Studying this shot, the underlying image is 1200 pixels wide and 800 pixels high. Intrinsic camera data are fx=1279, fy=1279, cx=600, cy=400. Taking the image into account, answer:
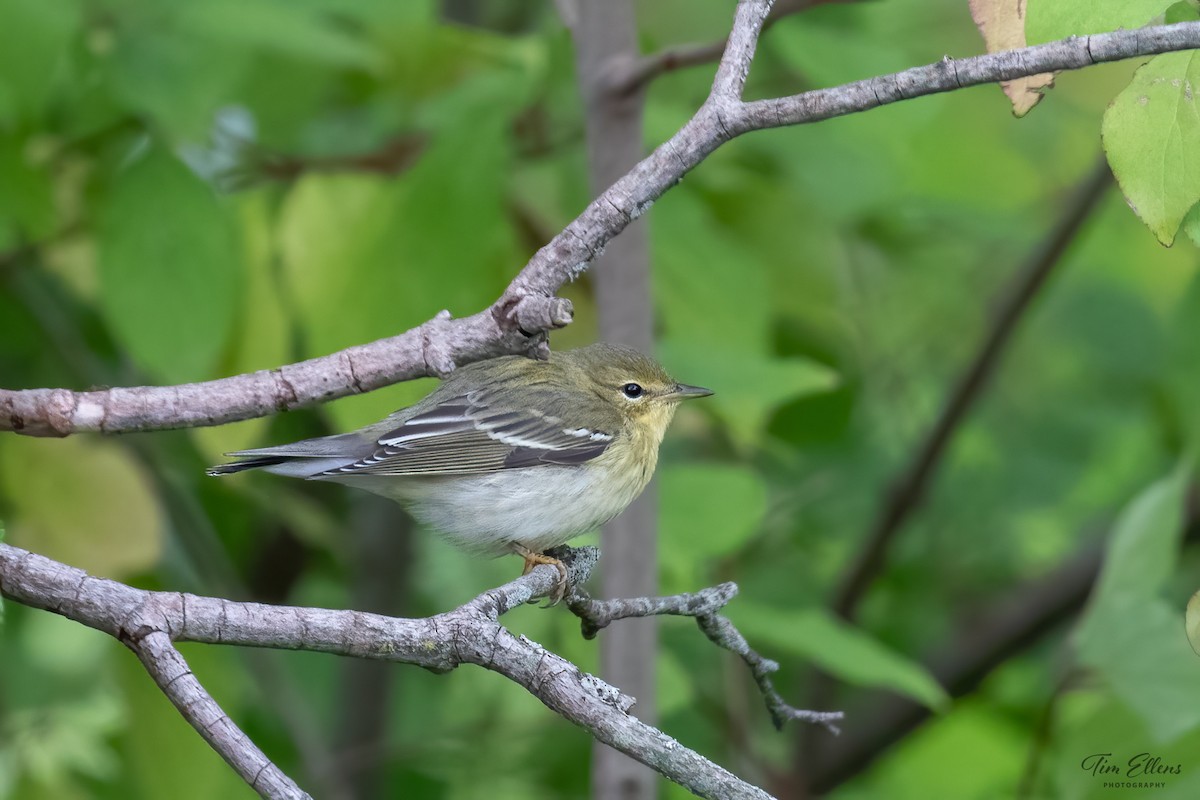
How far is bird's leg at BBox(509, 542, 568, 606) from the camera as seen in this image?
287 centimetres

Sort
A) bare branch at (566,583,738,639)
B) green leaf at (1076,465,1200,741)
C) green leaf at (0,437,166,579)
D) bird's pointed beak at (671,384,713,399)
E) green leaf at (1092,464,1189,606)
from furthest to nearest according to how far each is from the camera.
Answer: bird's pointed beak at (671,384,713,399)
green leaf at (0,437,166,579)
green leaf at (1092,464,1189,606)
green leaf at (1076,465,1200,741)
bare branch at (566,583,738,639)

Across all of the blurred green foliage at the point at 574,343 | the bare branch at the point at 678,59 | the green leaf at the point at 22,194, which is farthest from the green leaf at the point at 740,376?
the green leaf at the point at 22,194

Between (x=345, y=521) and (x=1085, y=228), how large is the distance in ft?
11.1

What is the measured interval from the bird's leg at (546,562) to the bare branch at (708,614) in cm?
25

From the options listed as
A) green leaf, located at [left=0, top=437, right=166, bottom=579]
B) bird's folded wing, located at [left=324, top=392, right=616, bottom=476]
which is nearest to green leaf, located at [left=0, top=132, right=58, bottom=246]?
green leaf, located at [left=0, top=437, right=166, bottom=579]

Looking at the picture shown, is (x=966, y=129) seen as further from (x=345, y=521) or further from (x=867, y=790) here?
(x=345, y=521)

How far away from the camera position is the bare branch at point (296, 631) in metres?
1.92

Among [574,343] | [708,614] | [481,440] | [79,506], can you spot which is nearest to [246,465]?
[79,506]

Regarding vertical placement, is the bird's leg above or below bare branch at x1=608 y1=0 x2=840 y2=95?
below

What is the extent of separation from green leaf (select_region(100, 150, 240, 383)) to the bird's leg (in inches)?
41.3

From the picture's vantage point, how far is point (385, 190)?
143 inches

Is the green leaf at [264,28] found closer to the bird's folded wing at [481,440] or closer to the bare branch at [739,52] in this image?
the bird's folded wing at [481,440]
